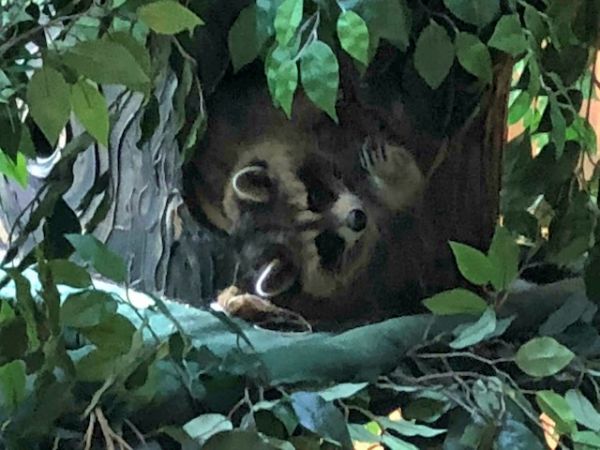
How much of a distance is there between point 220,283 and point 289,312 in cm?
6

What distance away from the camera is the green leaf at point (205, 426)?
59cm

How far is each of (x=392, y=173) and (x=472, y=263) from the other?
0.15 meters

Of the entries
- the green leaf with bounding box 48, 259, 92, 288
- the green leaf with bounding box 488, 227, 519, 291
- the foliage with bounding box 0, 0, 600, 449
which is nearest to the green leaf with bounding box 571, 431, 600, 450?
the foliage with bounding box 0, 0, 600, 449

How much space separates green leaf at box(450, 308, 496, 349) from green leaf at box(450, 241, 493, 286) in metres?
0.02

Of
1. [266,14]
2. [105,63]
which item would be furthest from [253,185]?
[105,63]

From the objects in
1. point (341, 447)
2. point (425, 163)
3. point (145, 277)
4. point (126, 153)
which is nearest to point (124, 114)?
point (126, 153)

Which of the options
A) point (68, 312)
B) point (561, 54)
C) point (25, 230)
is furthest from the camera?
point (561, 54)

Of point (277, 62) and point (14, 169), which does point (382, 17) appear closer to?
point (277, 62)

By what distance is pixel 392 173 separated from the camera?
79 cm

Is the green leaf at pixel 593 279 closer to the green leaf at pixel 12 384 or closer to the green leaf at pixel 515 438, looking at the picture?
the green leaf at pixel 515 438

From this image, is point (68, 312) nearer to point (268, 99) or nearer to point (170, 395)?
point (170, 395)

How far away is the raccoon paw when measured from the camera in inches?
30.7

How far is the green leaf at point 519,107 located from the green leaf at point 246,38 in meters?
0.35

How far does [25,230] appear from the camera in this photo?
683 millimetres
